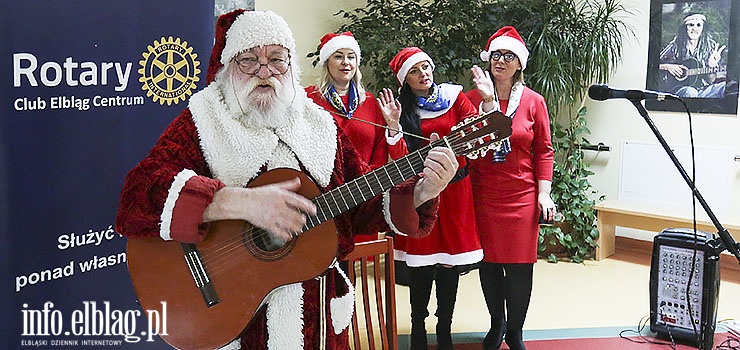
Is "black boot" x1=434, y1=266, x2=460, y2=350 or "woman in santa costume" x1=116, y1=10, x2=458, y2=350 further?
"black boot" x1=434, y1=266, x2=460, y2=350

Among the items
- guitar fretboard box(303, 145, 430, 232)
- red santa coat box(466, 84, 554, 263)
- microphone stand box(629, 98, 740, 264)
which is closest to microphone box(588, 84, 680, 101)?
microphone stand box(629, 98, 740, 264)

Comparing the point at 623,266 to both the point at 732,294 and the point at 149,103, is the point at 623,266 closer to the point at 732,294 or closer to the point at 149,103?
the point at 732,294

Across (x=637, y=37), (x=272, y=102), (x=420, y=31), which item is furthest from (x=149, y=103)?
(x=637, y=37)

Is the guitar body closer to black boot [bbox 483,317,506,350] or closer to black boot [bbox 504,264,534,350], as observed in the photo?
black boot [bbox 504,264,534,350]

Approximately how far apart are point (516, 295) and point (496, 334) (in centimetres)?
30

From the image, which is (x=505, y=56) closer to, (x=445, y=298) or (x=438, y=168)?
(x=445, y=298)

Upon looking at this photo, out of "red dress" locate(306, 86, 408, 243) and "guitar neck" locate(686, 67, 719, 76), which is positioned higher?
"guitar neck" locate(686, 67, 719, 76)

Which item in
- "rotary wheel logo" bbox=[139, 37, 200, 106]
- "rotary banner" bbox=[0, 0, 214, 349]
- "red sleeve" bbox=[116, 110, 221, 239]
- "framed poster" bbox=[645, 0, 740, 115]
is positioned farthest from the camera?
"framed poster" bbox=[645, 0, 740, 115]

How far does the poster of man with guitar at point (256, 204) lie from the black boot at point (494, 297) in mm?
1742

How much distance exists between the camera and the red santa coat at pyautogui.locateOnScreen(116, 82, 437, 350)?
1.57 metres

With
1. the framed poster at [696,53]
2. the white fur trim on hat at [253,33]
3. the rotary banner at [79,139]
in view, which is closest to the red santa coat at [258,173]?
the white fur trim on hat at [253,33]

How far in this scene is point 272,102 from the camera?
1.71 m

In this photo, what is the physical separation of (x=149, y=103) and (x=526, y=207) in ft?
5.59

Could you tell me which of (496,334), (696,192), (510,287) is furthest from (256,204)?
(496,334)
